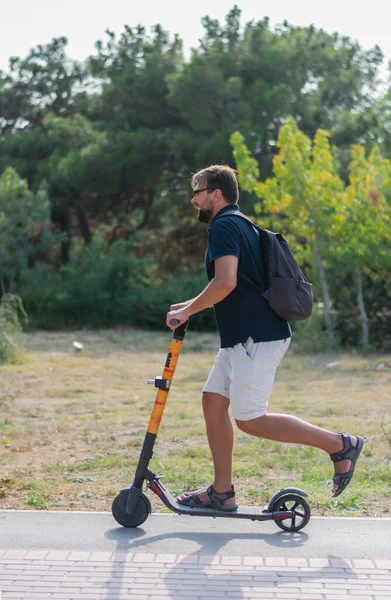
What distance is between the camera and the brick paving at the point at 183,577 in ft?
13.5

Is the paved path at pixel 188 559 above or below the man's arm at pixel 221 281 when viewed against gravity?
below

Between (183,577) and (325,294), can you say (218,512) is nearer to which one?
(183,577)

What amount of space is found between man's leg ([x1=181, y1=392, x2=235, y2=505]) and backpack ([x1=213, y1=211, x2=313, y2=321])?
2.02ft

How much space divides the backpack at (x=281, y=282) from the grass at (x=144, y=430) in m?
1.39

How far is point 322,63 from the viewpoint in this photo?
1024 inches

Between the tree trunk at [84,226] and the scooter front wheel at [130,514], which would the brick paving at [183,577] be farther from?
the tree trunk at [84,226]

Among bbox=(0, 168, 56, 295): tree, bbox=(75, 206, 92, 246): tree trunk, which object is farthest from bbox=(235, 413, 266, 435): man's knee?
bbox=(75, 206, 92, 246): tree trunk

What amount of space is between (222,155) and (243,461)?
55.1 feet

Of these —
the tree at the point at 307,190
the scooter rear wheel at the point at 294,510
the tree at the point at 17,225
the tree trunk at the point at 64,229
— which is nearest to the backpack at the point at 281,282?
the scooter rear wheel at the point at 294,510

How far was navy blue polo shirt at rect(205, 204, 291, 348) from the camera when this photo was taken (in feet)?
16.5

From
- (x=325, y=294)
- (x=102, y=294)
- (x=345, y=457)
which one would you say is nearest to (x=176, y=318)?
(x=345, y=457)

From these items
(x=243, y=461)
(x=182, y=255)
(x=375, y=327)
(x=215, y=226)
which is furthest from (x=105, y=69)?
(x=215, y=226)

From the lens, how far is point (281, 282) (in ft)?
16.5

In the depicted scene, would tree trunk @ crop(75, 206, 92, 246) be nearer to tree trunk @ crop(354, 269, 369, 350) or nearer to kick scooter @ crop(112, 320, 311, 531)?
tree trunk @ crop(354, 269, 369, 350)
